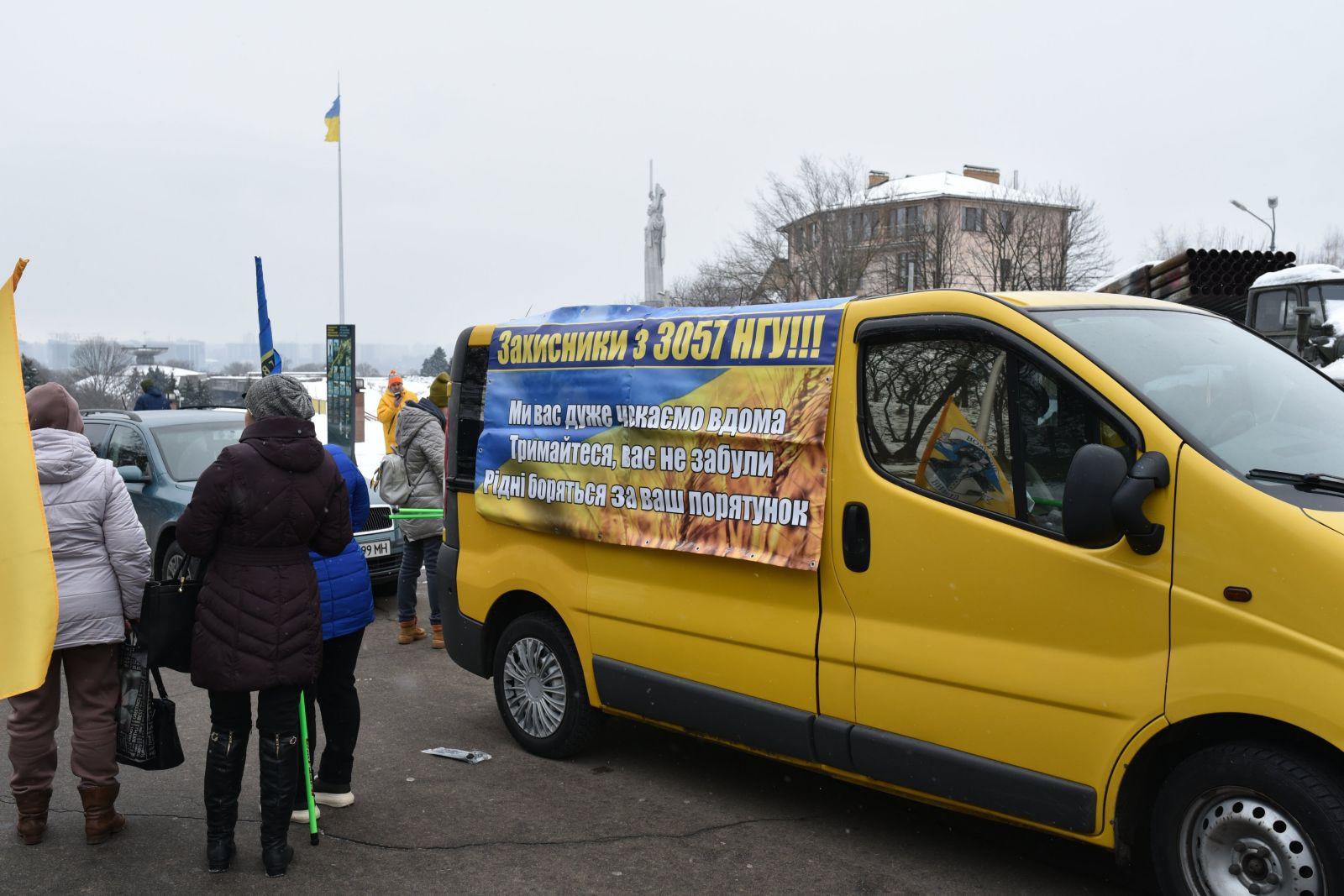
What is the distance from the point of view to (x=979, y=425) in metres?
4.08

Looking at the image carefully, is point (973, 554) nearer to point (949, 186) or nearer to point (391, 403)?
point (391, 403)

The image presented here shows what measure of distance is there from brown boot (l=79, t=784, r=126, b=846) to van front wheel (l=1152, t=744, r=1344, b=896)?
12.4 feet

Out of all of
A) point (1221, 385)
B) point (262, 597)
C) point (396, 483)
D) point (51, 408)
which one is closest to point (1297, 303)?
point (396, 483)

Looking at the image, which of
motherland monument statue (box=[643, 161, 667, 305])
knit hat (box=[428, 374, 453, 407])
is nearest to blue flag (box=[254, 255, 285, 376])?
knit hat (box=[428, 374, 453, 407])

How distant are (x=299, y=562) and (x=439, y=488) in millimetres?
4054

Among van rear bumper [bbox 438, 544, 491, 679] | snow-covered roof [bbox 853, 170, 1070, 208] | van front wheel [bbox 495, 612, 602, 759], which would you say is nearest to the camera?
van front wheel [bbox 495, 612, 602, 759]

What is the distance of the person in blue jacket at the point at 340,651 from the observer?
4.79 metres

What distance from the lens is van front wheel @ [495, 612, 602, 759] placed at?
5652mm

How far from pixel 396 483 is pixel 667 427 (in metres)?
4.07

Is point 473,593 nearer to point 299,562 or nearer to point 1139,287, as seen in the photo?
point 299,562

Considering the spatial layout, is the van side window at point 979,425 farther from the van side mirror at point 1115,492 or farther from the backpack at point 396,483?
the backpack at point 396,483

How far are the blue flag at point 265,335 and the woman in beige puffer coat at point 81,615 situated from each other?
7.41 m

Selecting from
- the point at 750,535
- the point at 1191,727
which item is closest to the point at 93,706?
the point at 750,535

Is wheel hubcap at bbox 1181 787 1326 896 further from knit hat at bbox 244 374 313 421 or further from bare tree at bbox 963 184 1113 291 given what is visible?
bare tree at bbox 963 184 1113 291
